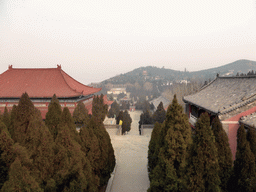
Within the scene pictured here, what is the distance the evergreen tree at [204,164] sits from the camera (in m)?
3.90

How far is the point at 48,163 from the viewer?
482cm

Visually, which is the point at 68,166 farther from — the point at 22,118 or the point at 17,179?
the point at 22,118

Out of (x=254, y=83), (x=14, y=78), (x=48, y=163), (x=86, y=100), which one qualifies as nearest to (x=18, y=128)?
(x=48, y=163)

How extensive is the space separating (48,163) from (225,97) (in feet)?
28.4

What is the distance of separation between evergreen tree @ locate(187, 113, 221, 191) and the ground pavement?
4124 millimetres

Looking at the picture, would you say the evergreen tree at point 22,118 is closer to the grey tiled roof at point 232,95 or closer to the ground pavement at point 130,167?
the ground pavement at point 130,167

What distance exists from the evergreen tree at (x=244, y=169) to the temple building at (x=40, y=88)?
12967 mm

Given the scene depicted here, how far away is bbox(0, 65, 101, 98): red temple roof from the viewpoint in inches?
632

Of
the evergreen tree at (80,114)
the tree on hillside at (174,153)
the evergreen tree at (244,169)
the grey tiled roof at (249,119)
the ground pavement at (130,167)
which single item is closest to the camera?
the evergreen tree at (244,169)

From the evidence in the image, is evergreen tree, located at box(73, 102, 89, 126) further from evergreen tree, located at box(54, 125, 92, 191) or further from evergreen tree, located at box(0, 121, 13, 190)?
evergreen tree, located at box(54, 125, 92, 191)

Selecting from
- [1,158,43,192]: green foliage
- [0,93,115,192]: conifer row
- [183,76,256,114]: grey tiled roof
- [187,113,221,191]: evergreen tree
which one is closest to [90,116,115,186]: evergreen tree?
[0,93,115,192]: conifer row

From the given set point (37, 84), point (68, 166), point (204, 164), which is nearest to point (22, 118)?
point (68, 166)

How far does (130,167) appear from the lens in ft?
31.4

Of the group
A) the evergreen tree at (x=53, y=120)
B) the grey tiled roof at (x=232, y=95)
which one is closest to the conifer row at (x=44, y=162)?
the evergreen tree at (x=53, y=120)
